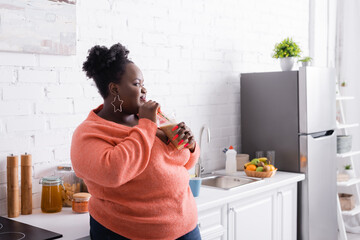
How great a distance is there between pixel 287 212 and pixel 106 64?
6.06ft

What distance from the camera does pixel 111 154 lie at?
157 centimetres

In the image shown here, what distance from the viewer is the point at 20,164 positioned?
2.11 meters

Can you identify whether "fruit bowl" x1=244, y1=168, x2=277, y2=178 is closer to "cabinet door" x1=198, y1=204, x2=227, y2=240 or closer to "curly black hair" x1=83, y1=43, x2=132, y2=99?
"cabinet door" x1=198, y1=204, x2=227, y2=240

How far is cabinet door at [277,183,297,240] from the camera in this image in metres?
2.95

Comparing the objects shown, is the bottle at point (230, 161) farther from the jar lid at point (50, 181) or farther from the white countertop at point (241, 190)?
the jar lid at point (50, 181)

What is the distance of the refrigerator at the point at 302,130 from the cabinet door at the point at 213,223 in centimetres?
92

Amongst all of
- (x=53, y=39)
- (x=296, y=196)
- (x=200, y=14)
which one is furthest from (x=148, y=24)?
(x=296, y=196)

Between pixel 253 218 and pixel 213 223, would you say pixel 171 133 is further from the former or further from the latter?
pixel 253 218

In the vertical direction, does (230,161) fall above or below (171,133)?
below

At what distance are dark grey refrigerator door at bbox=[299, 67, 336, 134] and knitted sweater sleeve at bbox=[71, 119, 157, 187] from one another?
173 centimetres

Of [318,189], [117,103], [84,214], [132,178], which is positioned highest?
[117,103]

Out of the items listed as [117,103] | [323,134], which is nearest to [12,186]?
[117,103]

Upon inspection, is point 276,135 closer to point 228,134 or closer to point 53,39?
point 228,134

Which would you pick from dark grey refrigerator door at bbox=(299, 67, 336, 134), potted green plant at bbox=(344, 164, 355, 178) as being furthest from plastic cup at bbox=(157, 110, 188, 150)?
potted green plant at bbox=(344, 164, 355, 178)
